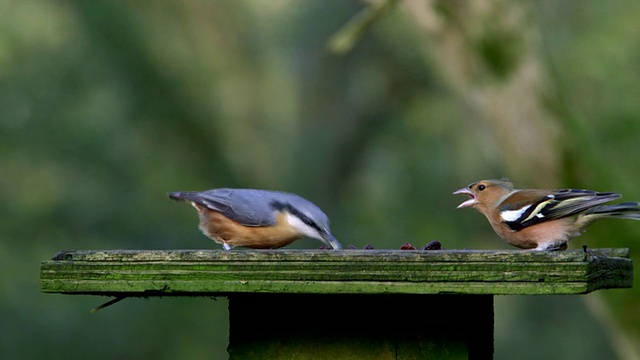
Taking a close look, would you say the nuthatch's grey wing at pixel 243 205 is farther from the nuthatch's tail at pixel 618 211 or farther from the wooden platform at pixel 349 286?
the nuthatch's tail at pixel 618 211

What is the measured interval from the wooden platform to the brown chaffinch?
0.32 meters

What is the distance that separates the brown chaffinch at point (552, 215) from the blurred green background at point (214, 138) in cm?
1028

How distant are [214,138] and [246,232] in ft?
43.4

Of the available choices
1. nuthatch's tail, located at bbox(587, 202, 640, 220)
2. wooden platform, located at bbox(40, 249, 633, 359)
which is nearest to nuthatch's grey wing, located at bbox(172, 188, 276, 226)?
wooden platform, located at bbox(40, 249, 633, 359)

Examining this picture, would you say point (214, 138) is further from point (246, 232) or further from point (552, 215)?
point (552, 215)

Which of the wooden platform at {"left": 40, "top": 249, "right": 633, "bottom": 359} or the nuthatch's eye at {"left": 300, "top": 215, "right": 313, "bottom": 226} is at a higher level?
the nuthatch's eye at {"left": 300, "top": 215, "right": 313, "bottom": 226}

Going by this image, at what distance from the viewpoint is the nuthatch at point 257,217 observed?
14.2ft

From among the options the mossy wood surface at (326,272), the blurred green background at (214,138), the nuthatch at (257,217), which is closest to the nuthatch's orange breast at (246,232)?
the nuthatch at (257,217)

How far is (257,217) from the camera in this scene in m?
4.50

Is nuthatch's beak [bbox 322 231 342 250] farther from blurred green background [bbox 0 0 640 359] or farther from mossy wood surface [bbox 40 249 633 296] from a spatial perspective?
blurred green background [bbox 0 0 640 359]

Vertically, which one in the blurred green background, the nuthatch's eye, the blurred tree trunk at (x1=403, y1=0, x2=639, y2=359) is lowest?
the nuthatch's eye

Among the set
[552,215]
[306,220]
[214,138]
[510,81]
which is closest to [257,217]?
[306,220]

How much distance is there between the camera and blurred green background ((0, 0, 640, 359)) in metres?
16.0

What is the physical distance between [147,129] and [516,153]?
10926 millimetres
